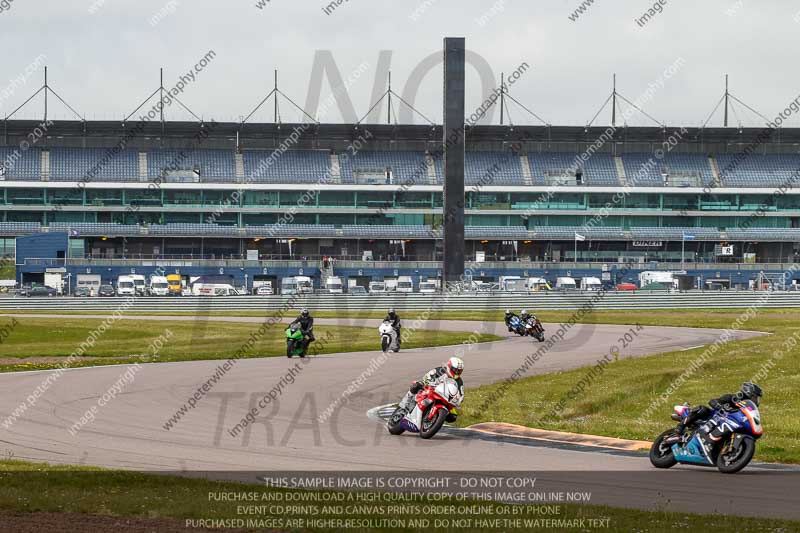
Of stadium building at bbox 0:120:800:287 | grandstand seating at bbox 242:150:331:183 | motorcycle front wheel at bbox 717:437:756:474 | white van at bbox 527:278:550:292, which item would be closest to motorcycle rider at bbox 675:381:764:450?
motorcycle front wheel at bbox 717:437:756:474

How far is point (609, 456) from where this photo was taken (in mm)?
16000

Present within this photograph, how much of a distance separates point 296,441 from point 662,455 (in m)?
5.71

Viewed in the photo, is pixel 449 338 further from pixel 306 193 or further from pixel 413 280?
pixel 306 193

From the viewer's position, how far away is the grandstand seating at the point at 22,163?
9781 cm

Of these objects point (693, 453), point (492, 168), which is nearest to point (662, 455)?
point (693, 453)

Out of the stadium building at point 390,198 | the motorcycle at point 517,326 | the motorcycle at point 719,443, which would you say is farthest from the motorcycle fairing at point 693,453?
the stadium building at point 390,198

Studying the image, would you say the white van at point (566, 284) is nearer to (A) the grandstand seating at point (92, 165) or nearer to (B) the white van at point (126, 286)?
(B) the white van at point (126, 286)

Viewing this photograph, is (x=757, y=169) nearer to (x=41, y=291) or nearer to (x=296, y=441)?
(x=41, y=291)

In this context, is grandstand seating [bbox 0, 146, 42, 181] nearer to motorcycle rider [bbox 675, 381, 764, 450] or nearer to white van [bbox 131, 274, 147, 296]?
white van [bbox 131, 274, 147, 296]

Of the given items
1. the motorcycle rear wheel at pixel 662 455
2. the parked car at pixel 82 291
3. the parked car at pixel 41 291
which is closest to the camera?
the motorcycle rear wheel at pixel 662 455

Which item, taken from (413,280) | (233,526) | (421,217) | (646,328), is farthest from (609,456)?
(421,217)

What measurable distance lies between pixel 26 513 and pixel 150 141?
313 feet

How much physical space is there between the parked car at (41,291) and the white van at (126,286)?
15.7 feet

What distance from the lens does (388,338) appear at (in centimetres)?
3603
